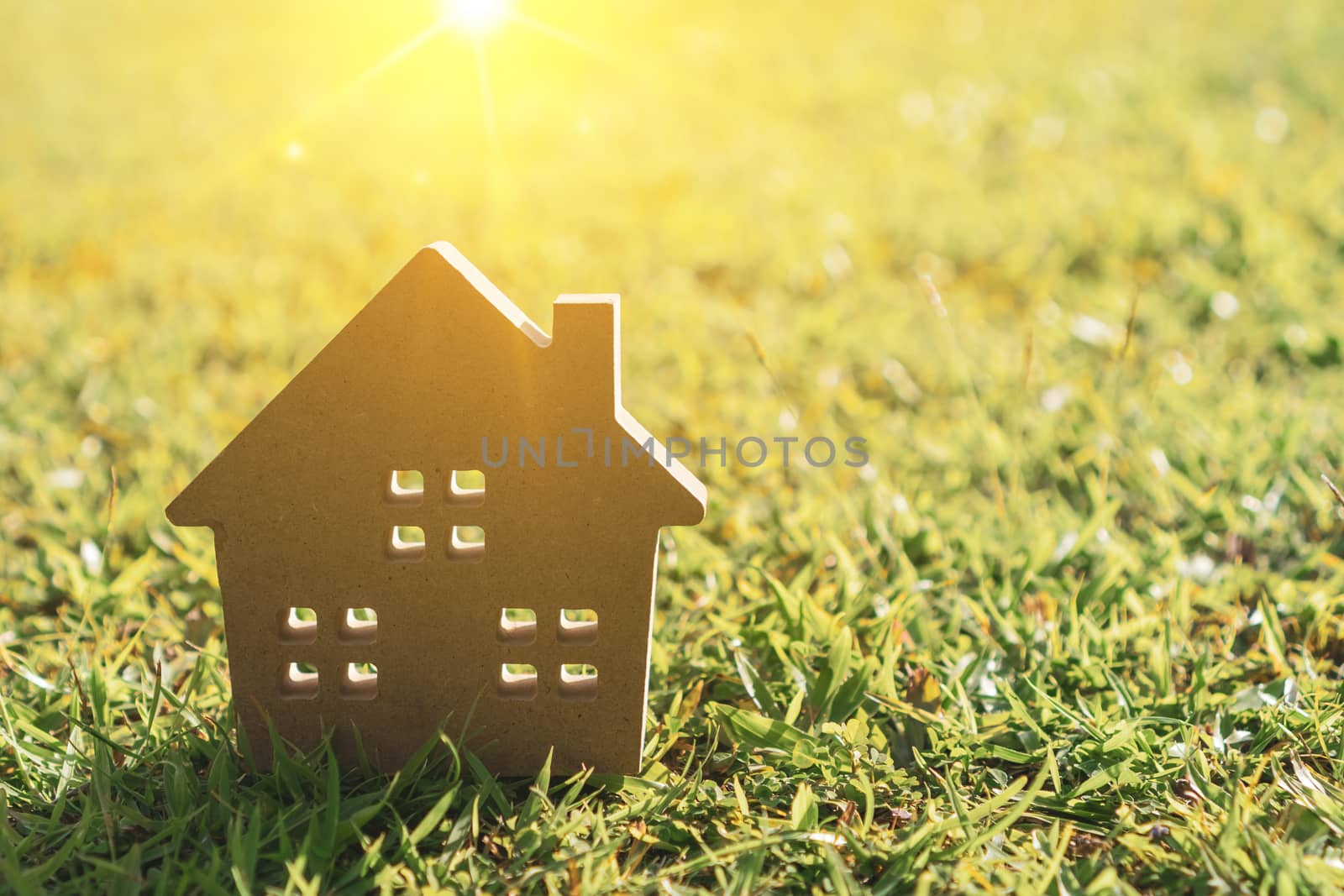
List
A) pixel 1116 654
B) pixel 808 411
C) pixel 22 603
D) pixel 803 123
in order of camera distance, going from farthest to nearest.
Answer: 1. pixel 803 123
2. pixel 808 411
3. pixel 22 603
4. pixel 1116 654

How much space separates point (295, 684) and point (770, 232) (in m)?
3.47

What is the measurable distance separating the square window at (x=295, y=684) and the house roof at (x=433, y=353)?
29 centimetres

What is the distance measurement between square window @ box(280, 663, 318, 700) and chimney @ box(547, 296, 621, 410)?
0.72 m

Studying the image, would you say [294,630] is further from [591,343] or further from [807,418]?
[807,418]

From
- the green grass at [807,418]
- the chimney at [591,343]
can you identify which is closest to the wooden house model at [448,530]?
the chimney at [591,343]

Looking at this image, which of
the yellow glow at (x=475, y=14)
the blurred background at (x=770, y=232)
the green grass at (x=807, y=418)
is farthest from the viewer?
the yellow glow at (x=475, y=14)

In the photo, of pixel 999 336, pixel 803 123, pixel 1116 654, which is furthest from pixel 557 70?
pixel 1116 654

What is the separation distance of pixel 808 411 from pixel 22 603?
2.20 m

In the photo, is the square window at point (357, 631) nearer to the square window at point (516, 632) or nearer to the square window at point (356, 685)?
the square window at point (356, 685)

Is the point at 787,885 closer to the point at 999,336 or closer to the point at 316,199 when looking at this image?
the point at 999,336

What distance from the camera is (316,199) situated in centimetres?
543

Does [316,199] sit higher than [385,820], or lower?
higher

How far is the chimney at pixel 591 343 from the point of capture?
1627 millimetres

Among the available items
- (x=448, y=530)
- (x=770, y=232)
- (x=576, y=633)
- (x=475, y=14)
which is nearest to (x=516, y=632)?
(x=576, y=633)
